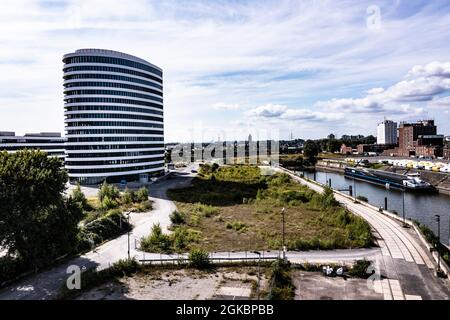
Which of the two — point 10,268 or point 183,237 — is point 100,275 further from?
point 183,237

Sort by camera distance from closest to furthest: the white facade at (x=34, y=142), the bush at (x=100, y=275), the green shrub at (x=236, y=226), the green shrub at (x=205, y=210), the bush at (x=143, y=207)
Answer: the bush at (x=100, y=275)
the green shrub at (x=236, y=226)
the green shrub at (x=205, y=210)
the bush at (x=143, y=207)
the white facade at (x=34, y=142)

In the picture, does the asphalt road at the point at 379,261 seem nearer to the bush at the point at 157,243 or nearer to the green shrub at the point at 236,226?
the bush at the point at 157,243

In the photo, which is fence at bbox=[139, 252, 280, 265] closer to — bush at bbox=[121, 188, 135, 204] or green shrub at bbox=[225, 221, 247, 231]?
green shrub at bbox=[225, 221, 247, 231]

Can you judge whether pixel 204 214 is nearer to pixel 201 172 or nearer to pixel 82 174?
pixel 82 174

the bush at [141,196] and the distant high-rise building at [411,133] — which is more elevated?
the distant high-rise building at [411,133]

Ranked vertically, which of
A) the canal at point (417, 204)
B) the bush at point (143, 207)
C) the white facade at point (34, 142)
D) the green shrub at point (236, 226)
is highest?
the white facade at point (34, 142)

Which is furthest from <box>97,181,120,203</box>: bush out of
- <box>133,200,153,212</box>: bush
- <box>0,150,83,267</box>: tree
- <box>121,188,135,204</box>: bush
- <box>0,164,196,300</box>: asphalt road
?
<box>0,150,83,267</box>: tree

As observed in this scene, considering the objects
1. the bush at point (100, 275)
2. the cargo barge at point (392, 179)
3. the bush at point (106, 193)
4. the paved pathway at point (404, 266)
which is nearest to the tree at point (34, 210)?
the bush at point (100, 275)

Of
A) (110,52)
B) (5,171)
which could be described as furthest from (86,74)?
(5,171)
